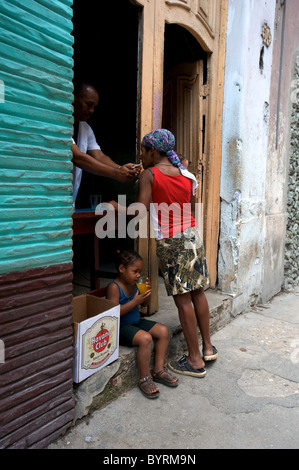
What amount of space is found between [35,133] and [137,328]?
149 cm

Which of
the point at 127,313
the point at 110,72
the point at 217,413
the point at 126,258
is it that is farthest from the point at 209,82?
the point at 217,413

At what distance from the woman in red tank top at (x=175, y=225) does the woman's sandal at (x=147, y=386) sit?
0.37m

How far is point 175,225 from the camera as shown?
8.44 ft

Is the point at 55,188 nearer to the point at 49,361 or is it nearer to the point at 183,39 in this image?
the point at 49,361

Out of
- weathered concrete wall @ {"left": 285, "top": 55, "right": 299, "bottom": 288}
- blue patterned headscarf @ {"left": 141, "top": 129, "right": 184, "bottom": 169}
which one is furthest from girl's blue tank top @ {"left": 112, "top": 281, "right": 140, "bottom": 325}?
weathered concrete wall @ {"left": 285, "top": 55, "right": 299, "bottom": 288}

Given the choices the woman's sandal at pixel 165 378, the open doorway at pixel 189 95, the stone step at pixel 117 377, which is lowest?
the woman's sandal at pixel 165 378

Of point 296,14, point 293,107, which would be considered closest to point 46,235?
point 293,107

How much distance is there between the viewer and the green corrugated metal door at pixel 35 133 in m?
1.51

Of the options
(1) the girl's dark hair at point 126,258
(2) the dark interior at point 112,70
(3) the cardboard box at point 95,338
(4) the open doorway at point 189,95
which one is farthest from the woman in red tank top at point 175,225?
(4) the open doorway at point 189,95

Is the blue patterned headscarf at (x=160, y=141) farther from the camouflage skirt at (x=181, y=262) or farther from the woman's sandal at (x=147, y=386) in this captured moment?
the woman's sandal at (x=147, y=386)

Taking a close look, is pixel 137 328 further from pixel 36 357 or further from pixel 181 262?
pixel 36 357

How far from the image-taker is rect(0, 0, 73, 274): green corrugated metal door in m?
1.51
